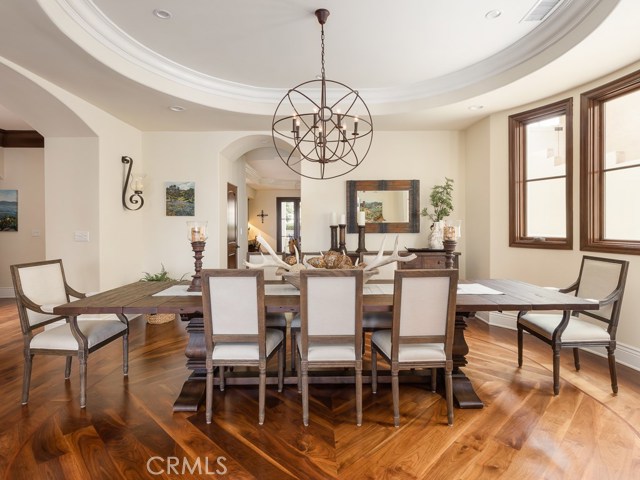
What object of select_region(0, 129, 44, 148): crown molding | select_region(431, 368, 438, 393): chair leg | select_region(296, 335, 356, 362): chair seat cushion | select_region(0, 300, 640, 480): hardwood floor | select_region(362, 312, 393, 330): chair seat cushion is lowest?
select_region(0, 300, 640, 480): hardwood floor

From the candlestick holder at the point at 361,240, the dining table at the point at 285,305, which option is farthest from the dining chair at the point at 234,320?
the candlestick holder at the point at 361,240

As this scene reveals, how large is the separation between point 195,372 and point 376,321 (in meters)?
1.42

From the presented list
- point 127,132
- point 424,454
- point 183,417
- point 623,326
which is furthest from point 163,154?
point 623,326

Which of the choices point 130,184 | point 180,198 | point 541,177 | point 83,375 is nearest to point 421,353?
point 83,375

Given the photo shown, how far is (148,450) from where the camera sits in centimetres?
195

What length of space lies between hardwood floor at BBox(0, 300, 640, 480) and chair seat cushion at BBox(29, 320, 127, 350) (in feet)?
1.32

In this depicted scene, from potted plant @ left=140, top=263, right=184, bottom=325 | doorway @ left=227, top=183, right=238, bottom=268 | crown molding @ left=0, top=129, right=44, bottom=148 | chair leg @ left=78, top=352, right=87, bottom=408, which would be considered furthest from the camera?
crown molding @ left=0, top=129, right=44, bottom=148

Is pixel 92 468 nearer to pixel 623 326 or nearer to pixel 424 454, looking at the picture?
pixel 424 454

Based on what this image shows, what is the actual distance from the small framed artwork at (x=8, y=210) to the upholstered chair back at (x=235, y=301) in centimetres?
609

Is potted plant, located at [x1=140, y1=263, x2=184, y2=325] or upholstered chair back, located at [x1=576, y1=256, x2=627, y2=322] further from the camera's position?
potted plant, located at [x1=140, y1=263, x2=184, y2=325]

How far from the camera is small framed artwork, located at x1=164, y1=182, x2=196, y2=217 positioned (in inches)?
197

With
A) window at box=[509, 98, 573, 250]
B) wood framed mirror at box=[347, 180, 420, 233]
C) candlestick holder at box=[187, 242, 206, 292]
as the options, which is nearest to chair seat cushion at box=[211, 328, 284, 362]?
Answer: candlestick holder at box=[187, 242, 206, 292]

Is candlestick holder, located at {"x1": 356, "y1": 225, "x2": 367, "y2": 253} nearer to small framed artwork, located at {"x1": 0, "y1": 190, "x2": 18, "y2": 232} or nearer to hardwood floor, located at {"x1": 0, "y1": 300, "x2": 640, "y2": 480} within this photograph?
hardwood floor, located at {"x1": 0, "y1": 300, "x2": 640, "y2": 480}

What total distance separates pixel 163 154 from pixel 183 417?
12.6ft
